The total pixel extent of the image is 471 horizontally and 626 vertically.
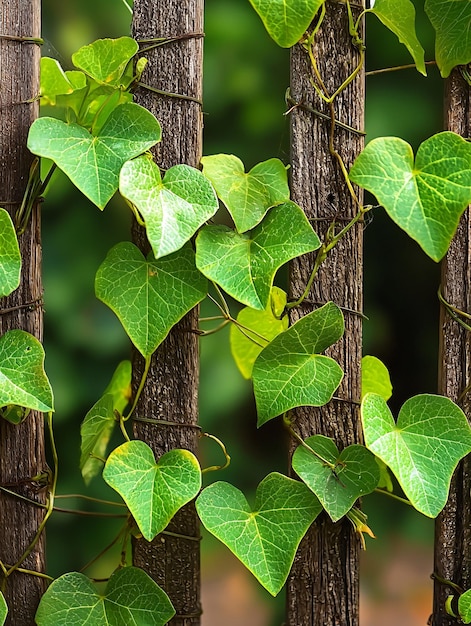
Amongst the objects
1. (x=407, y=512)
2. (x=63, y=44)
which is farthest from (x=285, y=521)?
(x=63, y=44)

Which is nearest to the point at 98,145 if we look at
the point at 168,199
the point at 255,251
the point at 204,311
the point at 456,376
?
the point at 168,199

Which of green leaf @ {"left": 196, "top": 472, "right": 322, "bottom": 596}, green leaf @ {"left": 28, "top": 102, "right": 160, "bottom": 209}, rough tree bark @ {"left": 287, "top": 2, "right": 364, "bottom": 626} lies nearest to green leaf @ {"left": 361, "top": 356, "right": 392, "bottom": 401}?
rough tree bark @ {"left": 287, "top": 2, "right": 364, "bottom": 626}

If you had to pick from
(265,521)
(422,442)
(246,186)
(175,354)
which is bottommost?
(265,521)

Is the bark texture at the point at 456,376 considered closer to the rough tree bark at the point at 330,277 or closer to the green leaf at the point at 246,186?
the rough tree bark at the point at 330,277

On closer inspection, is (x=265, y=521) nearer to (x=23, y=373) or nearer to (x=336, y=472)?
(x=336, y=472)

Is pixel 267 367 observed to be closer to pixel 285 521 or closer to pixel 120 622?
pixel 285 521

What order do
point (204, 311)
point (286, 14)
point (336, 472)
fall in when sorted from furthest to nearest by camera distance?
point (204, 311)
point (336, 472)
point (286, 14)
